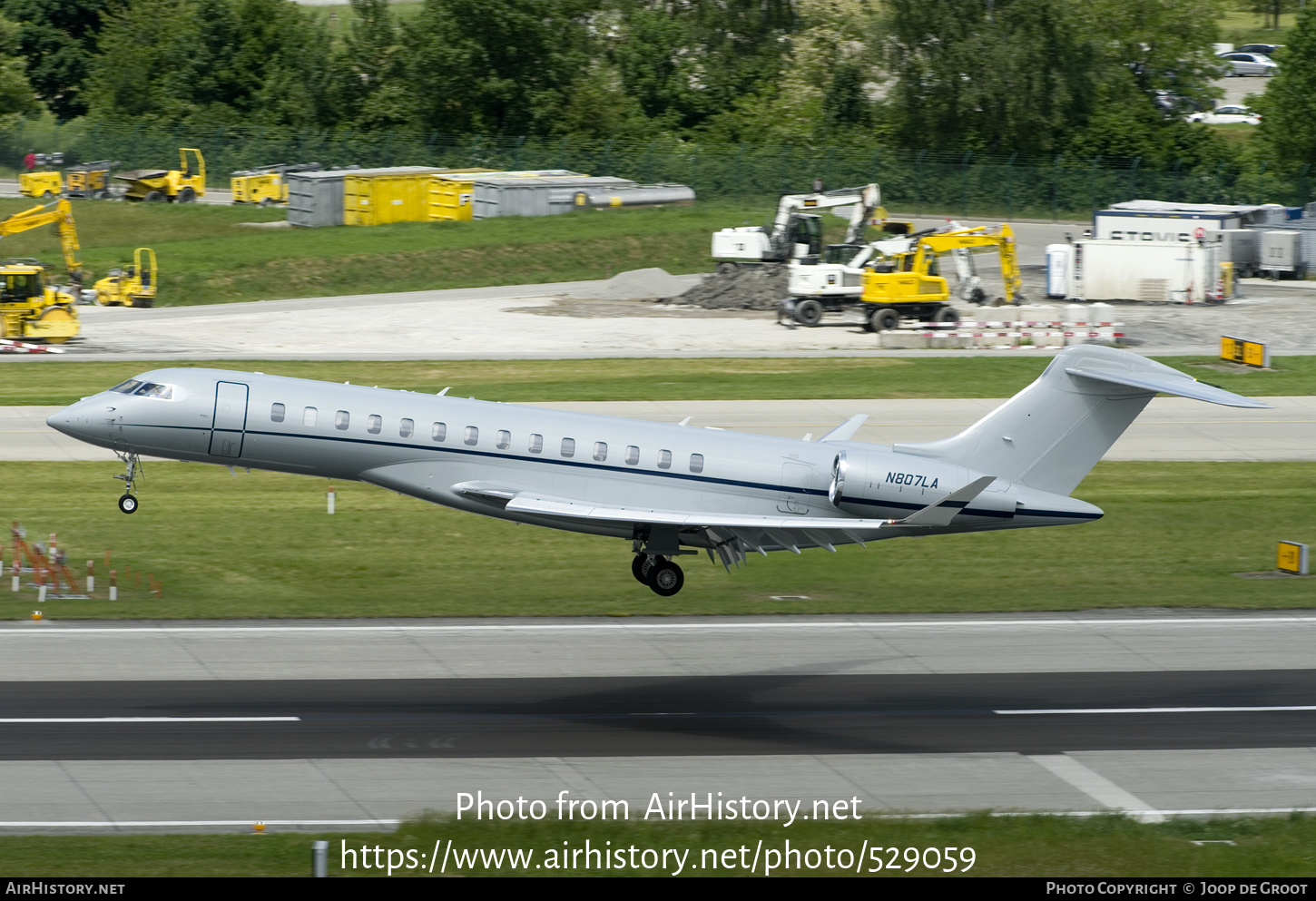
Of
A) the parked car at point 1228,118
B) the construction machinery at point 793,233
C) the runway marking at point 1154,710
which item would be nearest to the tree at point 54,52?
the construction machinery at point 793,233

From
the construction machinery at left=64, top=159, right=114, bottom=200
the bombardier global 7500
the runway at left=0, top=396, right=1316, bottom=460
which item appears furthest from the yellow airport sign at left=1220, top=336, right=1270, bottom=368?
the construction machinery at left=64, top=159, right=114, bottom=200

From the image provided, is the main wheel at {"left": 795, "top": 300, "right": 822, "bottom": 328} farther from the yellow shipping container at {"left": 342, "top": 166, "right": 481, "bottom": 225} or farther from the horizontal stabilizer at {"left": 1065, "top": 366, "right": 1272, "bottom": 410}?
the horizontal stabilizer at {"left": 1065, "top": 366, "right": 1272, "bottom": 410}

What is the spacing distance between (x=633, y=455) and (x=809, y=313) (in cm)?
4022

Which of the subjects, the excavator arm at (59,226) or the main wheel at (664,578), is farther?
the excavator arm at (59,226)

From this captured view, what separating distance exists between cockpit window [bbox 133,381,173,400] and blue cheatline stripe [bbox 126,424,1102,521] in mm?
554

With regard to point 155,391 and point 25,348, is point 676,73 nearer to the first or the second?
point 25,348

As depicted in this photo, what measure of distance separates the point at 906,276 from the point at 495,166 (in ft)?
159

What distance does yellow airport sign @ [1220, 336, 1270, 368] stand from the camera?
56.7 m

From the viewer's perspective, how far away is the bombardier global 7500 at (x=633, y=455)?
2670 centimetres

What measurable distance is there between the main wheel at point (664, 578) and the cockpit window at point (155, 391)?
9.17 m

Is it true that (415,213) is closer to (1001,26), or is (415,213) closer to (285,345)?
(285,345)

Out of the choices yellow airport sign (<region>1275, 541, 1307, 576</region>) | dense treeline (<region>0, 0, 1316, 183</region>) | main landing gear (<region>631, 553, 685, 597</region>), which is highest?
dense treeline (<region>0, 0, 1316, 183</region>)

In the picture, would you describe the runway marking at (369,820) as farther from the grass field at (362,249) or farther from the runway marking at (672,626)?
the grass field at (362,249)
